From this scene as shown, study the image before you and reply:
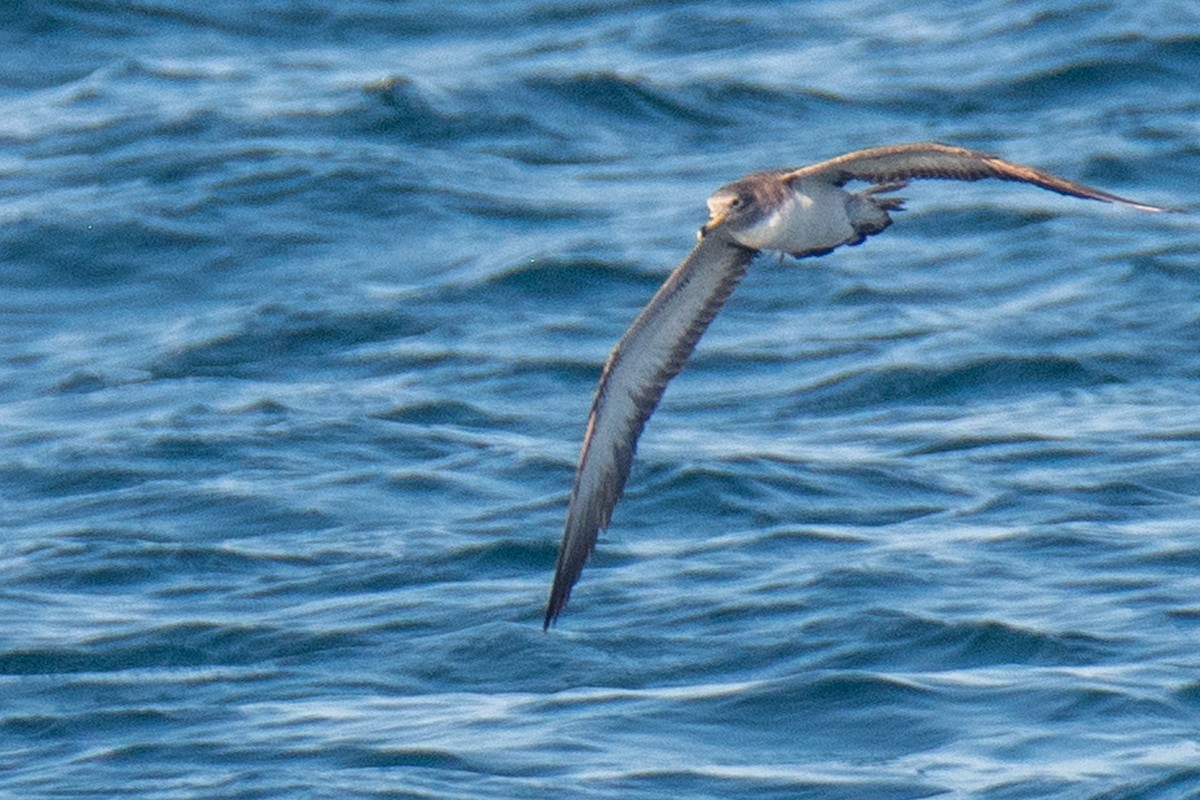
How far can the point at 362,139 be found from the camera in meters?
18.0

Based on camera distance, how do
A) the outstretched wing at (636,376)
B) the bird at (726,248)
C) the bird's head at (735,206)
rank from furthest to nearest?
the outstretched wing at (636,376) → the bird's head at (735,206) → the bird at (726,248)

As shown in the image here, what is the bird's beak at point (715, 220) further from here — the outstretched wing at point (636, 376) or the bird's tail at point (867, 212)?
the bird's tail at point (867, 212)

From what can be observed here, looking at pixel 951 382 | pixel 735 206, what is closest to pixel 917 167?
pixel 735 206

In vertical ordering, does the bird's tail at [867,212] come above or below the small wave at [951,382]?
below

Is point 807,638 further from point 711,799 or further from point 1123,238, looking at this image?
point 1123,238

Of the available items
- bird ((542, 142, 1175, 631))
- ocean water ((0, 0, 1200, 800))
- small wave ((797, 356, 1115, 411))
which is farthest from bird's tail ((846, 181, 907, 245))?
small wave ((797, 356, 1115, 411))

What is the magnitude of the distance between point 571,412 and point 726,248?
16.5 feet

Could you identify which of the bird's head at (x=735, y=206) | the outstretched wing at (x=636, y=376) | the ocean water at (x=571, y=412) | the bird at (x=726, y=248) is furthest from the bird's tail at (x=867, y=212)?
the ocean water at (x=571, y=412)

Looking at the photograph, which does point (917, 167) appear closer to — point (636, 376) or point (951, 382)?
point (636, 376)

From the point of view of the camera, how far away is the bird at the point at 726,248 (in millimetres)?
7676

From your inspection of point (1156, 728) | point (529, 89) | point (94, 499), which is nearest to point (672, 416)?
point (94, 499)

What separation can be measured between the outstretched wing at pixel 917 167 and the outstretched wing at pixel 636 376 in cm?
56

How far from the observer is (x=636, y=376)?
8594 mm

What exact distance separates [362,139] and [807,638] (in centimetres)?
860
